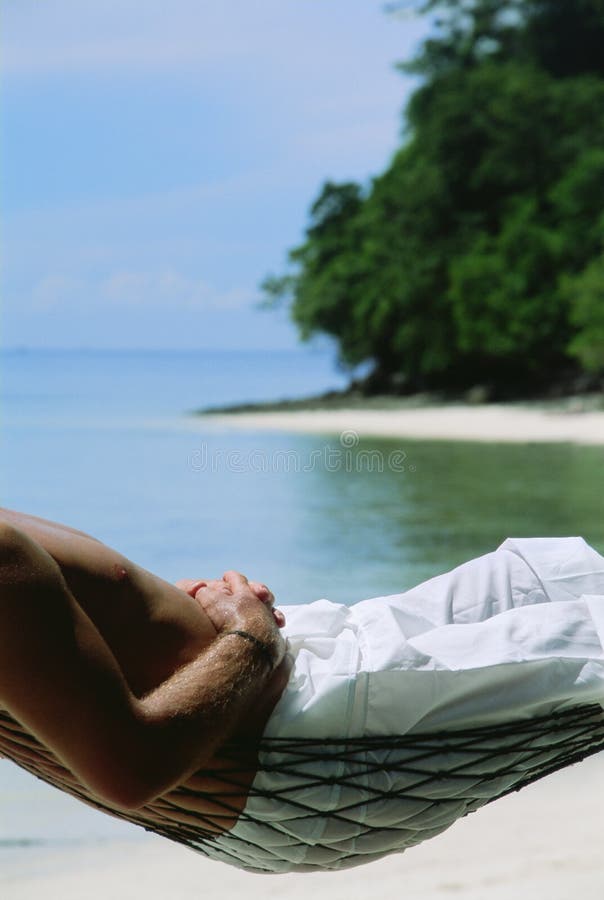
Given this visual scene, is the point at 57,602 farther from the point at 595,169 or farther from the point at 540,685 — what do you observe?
the point at 595,169

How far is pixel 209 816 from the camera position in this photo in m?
1.47

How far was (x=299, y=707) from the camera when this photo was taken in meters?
1.44

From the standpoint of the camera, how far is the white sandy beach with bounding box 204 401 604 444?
1673cm

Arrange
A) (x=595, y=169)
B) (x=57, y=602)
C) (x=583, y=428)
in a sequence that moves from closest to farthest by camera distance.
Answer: (x=57, y=602)
(x=583, y=428)
(x=595, y=169)

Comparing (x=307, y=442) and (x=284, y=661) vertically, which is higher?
(x=284, y=661)

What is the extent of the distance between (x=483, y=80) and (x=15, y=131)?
5064 centimetres

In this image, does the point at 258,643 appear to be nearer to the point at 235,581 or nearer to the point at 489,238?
the point at 235,581

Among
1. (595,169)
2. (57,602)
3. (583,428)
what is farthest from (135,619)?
(595,169)

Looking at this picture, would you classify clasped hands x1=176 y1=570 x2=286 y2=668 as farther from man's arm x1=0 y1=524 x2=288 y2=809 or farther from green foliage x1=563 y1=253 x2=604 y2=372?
green foliage x1=563 y1=253 x2=604 y2=372

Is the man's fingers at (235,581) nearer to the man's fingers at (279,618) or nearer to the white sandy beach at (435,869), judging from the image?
the man's fingers at (279,618)

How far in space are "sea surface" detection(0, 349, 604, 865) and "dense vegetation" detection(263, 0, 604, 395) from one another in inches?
207

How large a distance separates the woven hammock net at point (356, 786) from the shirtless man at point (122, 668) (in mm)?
18

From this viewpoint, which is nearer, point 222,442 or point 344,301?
point 222,442

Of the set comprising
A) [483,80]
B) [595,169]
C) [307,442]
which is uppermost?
[483,80]
